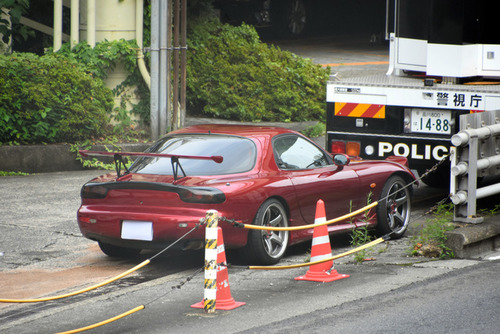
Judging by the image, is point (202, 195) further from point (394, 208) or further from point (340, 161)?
point (394, 208)

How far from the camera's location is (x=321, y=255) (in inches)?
303

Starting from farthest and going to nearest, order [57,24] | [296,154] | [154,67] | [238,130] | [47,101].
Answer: [57,24] < [154,67] < [47,101] < [296,154] < [238,130]

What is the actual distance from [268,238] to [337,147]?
137 inches

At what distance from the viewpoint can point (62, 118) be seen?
13.9 metres

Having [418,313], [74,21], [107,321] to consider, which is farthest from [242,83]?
[107,321]

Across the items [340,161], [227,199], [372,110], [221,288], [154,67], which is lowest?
[221,288]

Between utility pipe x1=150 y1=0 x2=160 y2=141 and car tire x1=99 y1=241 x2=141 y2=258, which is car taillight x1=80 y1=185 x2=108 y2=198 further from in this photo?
utility pipe x1=150 y1=0 x2=160 y2=141

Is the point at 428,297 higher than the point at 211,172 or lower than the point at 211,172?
lower

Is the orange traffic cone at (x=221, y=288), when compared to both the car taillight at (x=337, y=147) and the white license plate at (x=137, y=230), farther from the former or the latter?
the car taillight at (x=337, y=147)

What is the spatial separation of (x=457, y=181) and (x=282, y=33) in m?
20.2

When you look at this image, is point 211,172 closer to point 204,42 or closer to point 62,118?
point 62,118

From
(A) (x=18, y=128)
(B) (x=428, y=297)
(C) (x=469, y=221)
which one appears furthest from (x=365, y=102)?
(A) (x=18, y=128)

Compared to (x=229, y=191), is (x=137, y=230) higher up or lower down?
lower down

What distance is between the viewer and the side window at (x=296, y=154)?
8.73 meters
